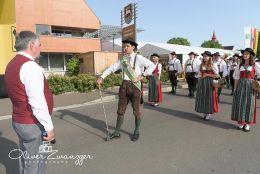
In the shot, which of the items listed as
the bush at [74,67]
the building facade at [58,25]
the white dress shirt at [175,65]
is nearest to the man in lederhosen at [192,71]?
the white dress shirt at [175,65]

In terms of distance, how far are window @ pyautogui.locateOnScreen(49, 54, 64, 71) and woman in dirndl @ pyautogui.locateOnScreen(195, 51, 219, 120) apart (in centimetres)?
1914

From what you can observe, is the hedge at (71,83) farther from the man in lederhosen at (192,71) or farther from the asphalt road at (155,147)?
the asphalt road at (155,147)

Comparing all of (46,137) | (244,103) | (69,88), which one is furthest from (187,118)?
(69,88)

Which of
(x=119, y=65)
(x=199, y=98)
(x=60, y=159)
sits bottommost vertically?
(x=60, y=159)

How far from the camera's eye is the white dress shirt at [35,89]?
2.62m

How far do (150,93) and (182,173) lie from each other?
6.38m

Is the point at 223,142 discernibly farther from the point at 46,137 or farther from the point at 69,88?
the point at 69,88

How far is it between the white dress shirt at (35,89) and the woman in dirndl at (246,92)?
16.4 ft

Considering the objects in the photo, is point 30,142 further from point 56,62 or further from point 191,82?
point 56,62

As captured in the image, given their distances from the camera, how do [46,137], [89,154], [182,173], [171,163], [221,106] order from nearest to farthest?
[46,137] → [182,173] → [171,163] → [89,154] → [221,106]

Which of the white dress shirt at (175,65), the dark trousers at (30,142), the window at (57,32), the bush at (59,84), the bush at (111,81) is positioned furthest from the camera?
the window at (57,32)

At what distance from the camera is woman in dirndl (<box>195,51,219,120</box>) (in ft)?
25.0

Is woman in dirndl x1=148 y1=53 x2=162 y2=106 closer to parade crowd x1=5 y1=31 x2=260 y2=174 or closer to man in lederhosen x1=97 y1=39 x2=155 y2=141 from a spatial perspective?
parade crowd x1=5 y1=31 x2=260 y2=174

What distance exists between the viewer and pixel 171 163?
14.9 feet
